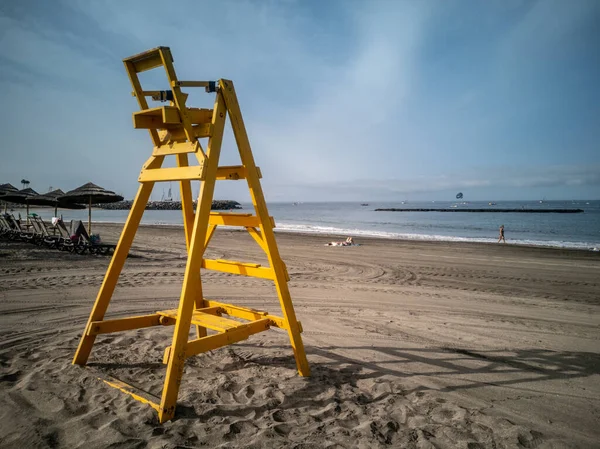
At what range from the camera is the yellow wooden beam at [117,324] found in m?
3.41

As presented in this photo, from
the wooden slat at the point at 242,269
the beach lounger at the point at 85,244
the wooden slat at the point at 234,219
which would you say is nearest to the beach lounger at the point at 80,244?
the beach lounger at the point at 85,244

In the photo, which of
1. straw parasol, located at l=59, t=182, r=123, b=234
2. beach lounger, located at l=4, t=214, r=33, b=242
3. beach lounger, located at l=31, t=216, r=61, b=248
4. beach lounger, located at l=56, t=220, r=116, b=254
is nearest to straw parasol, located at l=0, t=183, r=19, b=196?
beach lounger, located at l=4, t=214, r=33, b=242

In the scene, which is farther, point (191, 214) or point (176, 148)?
point (191, 214)

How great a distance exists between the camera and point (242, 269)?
3.54 m

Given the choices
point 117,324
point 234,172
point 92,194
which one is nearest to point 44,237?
point 92,194

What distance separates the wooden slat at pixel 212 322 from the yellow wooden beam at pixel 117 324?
0.61 ft

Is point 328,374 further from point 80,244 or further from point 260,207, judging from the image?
point 80,244

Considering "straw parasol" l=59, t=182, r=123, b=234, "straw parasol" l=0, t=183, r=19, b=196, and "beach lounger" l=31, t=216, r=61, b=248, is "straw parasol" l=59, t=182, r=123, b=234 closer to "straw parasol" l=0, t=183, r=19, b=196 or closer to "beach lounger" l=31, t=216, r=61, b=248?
"beach lounger" l=31, t=216, r=61, b=248

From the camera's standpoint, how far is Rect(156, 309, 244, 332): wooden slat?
3.35 meters

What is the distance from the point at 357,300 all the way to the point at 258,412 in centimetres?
460

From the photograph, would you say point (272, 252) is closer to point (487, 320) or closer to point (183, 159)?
point (183, 159)

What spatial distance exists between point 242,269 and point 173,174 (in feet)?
3.78

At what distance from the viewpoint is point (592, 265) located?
1373 cm

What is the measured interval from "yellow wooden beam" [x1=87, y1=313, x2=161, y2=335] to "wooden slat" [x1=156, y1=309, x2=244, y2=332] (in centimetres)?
Result: 19
